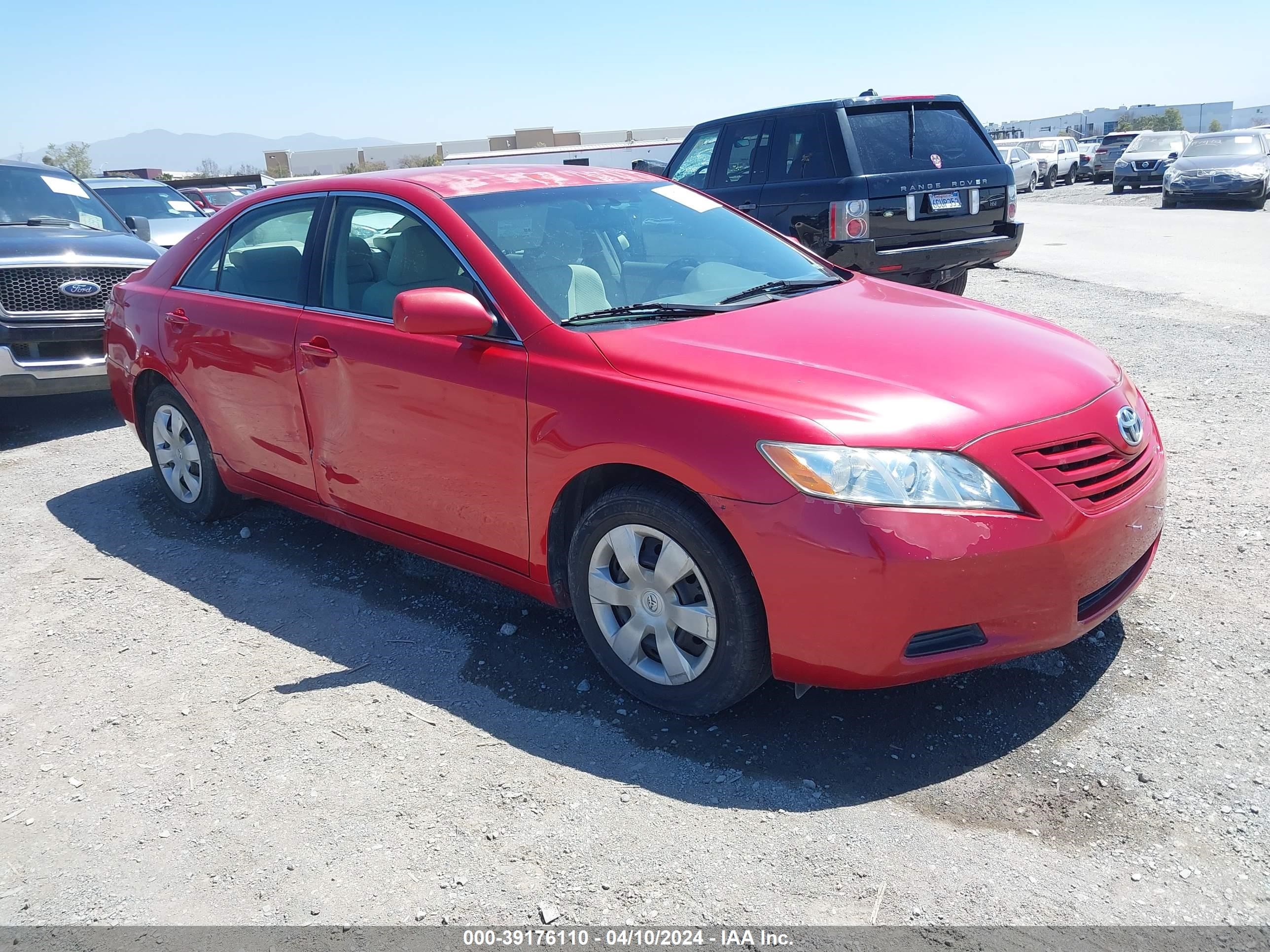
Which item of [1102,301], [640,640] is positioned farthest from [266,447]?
[1102,301]

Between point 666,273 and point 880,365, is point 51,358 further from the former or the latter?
point 880,365

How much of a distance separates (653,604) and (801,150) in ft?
20.2

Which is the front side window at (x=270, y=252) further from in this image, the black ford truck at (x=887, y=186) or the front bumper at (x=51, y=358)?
the black ford truck at (x=887, y=186)

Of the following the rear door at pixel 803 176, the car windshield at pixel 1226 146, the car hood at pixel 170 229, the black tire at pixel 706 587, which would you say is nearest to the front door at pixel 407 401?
the black tire at pixel 706 587

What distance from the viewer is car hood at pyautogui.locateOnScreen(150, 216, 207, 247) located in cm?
1284

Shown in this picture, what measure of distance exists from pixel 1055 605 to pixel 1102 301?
334 inches

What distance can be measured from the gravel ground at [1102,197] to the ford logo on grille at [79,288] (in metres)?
21.1

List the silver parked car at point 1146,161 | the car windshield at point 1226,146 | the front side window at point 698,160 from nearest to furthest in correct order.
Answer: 1. the front side window at point 698,160
2. the car windshield at point 1226,146
3. the silver parked car at point 1146,161

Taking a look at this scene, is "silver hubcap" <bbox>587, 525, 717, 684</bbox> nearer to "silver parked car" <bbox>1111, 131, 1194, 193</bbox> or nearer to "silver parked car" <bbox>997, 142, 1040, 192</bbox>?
"silver parked car" <bbox>1111, 131, 1194, 193</bbox>

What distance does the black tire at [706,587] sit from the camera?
2.94m

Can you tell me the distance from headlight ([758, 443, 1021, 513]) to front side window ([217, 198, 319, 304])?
2.51 m

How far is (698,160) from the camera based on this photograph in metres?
9.76

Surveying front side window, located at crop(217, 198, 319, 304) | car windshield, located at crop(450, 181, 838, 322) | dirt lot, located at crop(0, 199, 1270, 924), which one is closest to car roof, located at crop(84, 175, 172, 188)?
front side window, located at crop(217, 198, 319, 304)

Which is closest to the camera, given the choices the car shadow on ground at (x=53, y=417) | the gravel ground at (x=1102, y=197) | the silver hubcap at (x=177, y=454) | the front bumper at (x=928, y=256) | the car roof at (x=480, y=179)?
the car roof at (x=480, y=179)
